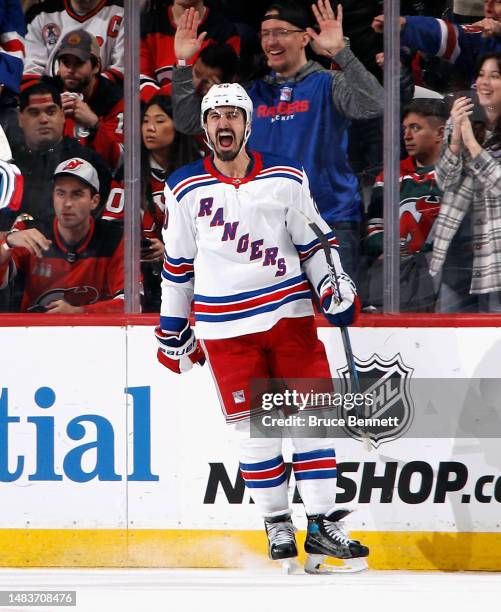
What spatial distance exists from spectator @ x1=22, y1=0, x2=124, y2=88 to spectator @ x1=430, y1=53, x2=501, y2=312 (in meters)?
1.22

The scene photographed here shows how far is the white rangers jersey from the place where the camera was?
3.79 meters

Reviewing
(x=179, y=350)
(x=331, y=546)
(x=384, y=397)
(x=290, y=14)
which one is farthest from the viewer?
(x=290, y=14)

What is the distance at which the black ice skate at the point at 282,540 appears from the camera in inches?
150

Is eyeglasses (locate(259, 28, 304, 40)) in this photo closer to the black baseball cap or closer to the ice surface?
the black baseball cap

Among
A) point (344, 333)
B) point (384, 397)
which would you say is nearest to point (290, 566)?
point (384, 397)

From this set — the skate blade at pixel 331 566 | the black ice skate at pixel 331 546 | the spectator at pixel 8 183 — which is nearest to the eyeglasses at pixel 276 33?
the spectator at pixel 8 183

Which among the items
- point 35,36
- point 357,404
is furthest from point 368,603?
point 35,36

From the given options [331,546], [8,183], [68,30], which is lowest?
[331,546]

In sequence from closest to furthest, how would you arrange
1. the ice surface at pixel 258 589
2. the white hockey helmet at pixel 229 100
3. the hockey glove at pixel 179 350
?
the ice surface at pixel 258 589, the white hockey helmet at pixel 229 100, the hockey glove at pixel 179 350

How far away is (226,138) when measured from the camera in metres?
3.79

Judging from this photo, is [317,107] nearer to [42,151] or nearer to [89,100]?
[89,100]

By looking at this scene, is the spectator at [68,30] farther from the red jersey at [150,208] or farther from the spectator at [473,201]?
the spectator at [473,201]

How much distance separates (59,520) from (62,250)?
961 millimetres

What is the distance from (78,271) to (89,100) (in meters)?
0.62
